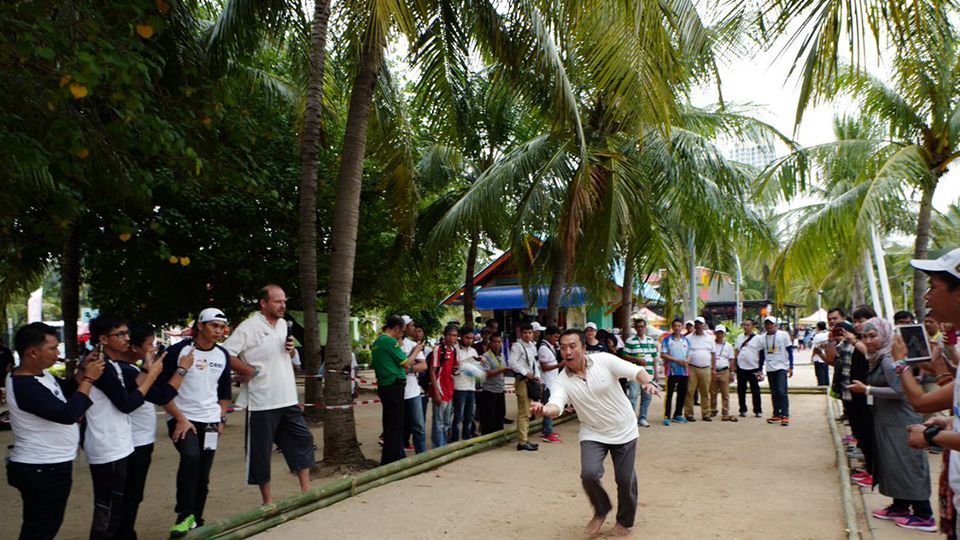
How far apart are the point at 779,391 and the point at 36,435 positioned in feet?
39.6

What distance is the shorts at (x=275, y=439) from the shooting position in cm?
662

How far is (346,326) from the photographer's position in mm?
9023

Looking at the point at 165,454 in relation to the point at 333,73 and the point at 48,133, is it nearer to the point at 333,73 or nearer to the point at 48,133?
the point at 48,133

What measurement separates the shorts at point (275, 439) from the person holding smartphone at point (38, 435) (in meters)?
1.99

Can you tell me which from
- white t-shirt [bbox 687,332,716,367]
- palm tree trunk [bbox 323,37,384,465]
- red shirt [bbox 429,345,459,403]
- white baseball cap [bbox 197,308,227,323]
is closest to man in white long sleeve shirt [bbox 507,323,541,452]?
red shirt [bbox 429,345,459,403]

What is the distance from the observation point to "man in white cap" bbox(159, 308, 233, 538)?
5785 millimetres

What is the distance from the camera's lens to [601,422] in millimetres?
6457

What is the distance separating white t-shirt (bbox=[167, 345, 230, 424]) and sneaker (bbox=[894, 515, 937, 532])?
19.9 feet

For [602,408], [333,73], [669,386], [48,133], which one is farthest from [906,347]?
[333,73]

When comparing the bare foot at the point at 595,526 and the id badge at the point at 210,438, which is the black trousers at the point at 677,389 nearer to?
the bare foot at the point at 595,526

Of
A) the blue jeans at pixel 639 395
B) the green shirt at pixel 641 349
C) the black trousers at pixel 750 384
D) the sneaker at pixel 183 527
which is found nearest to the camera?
the sneaker at pixel 183 527

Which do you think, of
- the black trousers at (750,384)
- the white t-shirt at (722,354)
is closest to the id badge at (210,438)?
the white t-shirt at (722,354)

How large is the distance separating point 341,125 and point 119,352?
1321cm

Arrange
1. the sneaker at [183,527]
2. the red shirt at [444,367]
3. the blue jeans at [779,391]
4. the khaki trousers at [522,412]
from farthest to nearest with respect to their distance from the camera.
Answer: the blue jeans at [779,391] → the khaki trousers at [522,412] → the red shirt at [444,367] → the sneaker at [183,527]
